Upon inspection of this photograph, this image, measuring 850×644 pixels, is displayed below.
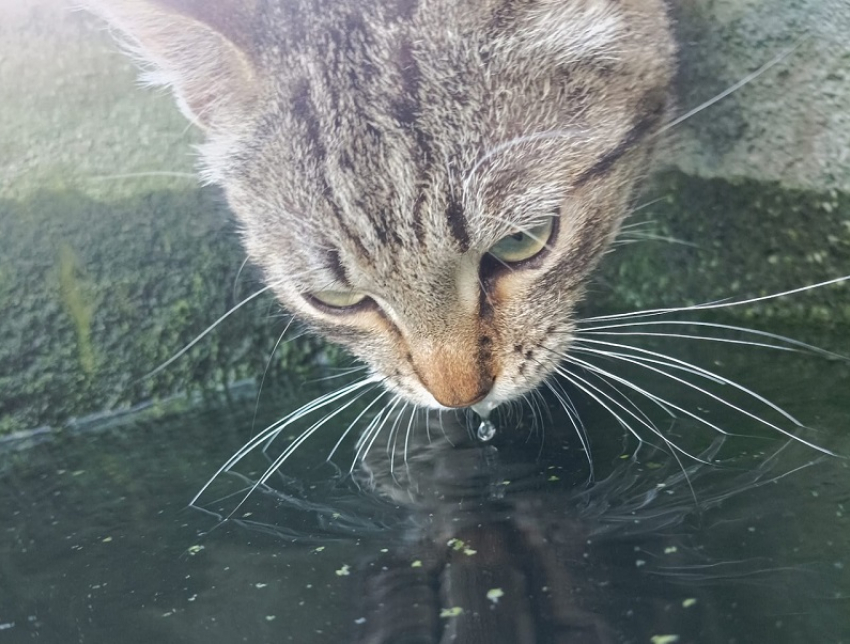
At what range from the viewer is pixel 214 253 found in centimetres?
246

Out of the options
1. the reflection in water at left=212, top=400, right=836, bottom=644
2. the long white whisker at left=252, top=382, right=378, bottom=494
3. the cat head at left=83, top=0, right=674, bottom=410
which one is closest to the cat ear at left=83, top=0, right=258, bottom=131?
the cat head at left=83, top=0, right=674, bottom=410

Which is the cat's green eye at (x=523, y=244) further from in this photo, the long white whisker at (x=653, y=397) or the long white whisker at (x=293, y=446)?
the long white whisker at (x=293, y=446)

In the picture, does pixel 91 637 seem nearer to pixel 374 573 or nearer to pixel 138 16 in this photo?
pixel 374 573

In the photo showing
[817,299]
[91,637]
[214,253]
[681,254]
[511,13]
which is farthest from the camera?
[214,253]

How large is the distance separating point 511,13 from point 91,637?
1.14 metres

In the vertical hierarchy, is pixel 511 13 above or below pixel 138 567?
above

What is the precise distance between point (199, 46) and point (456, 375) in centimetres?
71

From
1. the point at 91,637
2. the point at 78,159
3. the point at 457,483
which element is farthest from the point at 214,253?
the point at 91,637

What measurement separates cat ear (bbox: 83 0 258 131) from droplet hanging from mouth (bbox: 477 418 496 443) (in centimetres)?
74

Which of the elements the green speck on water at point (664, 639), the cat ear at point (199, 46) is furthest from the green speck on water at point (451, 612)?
the cat ear at point (199, 46)

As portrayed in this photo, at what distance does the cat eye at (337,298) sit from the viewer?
68.2 inches

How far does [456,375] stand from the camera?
5.27ft

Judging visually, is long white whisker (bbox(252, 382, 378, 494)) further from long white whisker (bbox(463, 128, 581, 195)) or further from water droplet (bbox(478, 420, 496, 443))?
long white whisker (bbox(463, 128, 581, 195))

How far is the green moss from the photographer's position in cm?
238
